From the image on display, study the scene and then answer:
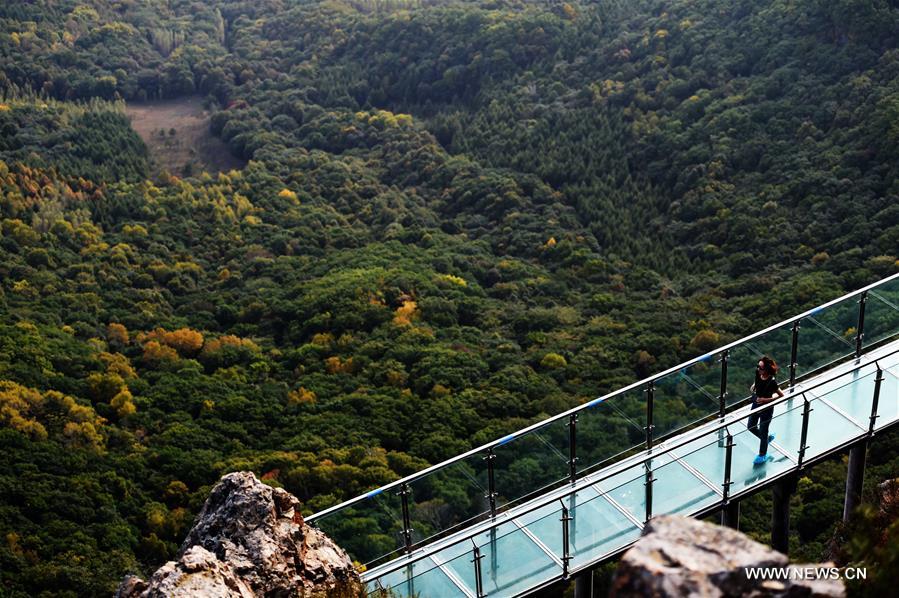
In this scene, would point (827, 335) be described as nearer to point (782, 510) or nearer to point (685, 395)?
point (685, 395)

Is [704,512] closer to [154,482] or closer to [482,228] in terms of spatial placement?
[154,482]

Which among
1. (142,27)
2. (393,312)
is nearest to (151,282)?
(393,312)

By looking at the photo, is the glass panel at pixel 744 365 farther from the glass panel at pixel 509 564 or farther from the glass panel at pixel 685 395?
the glass panel at pixel 509 564

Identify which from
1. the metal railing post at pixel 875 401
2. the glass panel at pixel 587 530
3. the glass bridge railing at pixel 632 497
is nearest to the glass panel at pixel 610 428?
the glass bridge railing at pixel 632 497

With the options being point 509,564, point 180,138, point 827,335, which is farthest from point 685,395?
point 180,138

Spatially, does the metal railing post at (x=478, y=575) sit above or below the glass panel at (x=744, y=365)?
below

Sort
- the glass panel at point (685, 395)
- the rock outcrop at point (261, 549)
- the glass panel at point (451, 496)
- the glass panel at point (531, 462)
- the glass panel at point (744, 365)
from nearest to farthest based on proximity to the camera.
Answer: the rock outcrop at point (261, 549)
the glass panel at point (451, 496)
the glass panel at point (531, 462)
the glass panel at point (685, 395)
the glass panel at point (744, 365)

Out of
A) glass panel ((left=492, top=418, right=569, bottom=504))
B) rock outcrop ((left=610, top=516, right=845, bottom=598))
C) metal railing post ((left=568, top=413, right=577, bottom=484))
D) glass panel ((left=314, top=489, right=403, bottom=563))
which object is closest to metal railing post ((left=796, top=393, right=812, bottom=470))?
metal railing post ((left=568, top=413, right=577, bottom=484))
